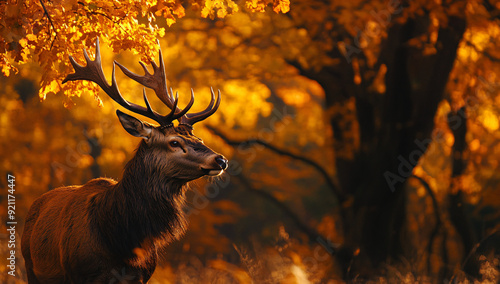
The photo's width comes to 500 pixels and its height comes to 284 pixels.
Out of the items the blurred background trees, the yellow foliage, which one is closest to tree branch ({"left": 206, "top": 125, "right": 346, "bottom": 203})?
the blurred background trees

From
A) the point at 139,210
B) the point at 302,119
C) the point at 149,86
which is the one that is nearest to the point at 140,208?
the point at 139,210

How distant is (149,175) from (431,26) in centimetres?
534

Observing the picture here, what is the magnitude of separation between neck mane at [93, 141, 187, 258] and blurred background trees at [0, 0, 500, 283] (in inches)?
14.7

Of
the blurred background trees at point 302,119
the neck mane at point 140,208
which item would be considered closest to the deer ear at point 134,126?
the neck mane at point 140,208

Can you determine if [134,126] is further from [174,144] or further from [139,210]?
[139,210]

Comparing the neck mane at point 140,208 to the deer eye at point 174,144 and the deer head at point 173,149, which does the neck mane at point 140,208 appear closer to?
the deer head at point 173,149

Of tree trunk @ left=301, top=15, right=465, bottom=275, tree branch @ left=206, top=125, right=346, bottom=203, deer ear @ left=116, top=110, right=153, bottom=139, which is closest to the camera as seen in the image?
deer ear @ left=116, top=110, right=153, bottom=139

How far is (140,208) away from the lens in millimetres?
5301

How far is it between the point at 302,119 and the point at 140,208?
25.6 ft

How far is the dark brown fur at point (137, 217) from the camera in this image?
5.16m

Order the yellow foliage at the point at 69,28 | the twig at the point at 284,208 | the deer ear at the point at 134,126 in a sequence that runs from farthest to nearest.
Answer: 1. the twig at the point at 284,208
2. the yellow foliage at the point at 69,28
3. the deer ear at the point at 134,126

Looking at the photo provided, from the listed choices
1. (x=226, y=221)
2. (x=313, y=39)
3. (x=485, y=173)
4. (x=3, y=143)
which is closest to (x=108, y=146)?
(x=3, y=143)

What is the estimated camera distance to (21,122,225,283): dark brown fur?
5.16 metres

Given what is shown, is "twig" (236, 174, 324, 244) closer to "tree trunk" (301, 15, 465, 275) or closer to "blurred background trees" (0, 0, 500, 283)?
"blurred background trees" (0, 0, 500, 283)
